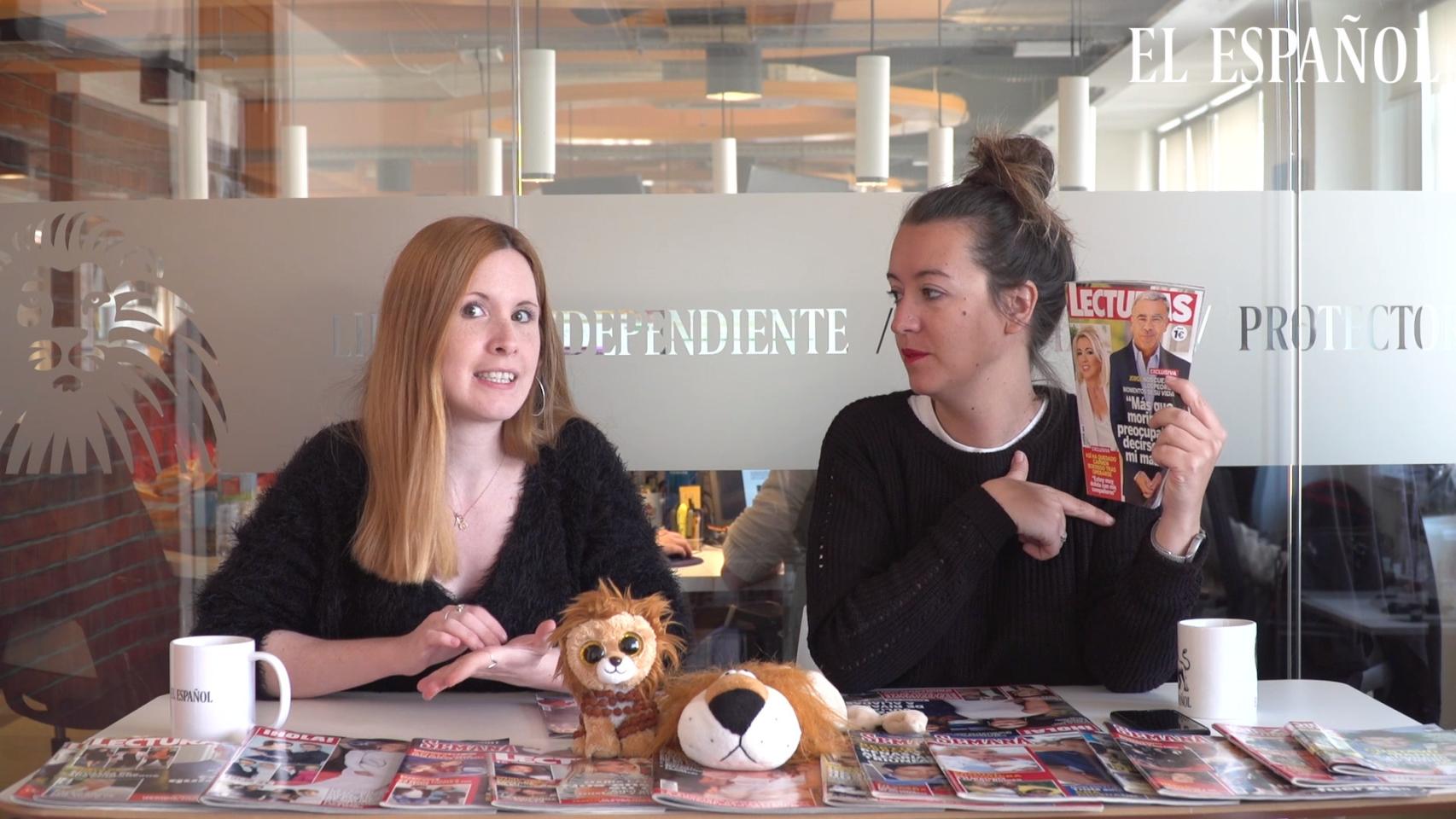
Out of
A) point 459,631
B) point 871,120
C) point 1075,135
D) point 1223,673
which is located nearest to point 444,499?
point 459,631

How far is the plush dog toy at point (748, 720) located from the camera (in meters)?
1.29

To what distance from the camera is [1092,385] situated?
1586 mm

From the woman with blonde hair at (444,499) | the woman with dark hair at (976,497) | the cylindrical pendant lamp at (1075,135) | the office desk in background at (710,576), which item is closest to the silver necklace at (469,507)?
the woman with blonde hair at (444,499)

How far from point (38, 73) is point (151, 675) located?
131 cm

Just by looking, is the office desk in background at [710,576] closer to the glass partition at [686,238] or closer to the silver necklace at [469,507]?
the glass partition at [686,238]

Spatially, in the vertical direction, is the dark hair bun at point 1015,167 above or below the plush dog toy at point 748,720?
above

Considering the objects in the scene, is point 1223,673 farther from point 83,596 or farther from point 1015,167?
point 83,596

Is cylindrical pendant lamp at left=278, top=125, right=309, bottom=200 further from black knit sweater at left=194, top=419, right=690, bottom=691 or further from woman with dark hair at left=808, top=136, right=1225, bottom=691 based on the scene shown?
woman with dark hair at left=808, top=136, right=1225, bottom=691

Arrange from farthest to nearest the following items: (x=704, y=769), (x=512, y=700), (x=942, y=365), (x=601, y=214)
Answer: (x=601, y=214)
(x=942, y=365)
(x=512, y=700)
(x=704, y=769)

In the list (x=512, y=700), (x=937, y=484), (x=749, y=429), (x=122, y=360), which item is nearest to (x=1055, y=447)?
(x=937, y=484)

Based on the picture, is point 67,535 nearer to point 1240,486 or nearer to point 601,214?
point 601,214

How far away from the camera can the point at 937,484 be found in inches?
80.4

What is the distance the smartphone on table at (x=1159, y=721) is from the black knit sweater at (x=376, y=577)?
0.68m

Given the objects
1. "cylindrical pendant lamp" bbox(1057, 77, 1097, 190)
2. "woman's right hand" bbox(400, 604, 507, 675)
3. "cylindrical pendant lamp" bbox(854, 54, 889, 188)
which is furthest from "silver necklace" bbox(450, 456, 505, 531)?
"cylindrical pendant lamp" bbox(1057, 77, 1097, 190)
